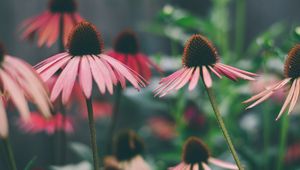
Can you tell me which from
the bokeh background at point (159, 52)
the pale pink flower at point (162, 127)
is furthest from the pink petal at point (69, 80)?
the pale pink flower at point (162, 127)

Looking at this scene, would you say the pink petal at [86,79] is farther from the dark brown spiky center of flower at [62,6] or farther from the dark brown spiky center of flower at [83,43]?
the dark brown spiky center of flower at [62,6]

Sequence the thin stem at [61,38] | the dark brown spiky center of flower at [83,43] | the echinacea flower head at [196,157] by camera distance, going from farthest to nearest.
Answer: the thin stem at [61,38] → the echinacea flower head at [196,157] → the dark brown spiky center of flower at [83,43]

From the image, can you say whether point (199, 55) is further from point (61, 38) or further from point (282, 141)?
point (61, 38)

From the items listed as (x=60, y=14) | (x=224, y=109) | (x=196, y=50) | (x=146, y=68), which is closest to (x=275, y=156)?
(x=224, y=109)

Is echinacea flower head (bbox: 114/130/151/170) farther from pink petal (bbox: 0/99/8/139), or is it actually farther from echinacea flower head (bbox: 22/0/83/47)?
pink petal (bbox: 0/99/8/139)

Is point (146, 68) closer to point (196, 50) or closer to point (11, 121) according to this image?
point (196, 50)

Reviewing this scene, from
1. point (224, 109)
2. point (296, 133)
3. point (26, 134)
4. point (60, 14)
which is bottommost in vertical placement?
point (26, 134)

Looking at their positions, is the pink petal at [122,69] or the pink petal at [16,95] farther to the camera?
the pink petal at [122,69]
